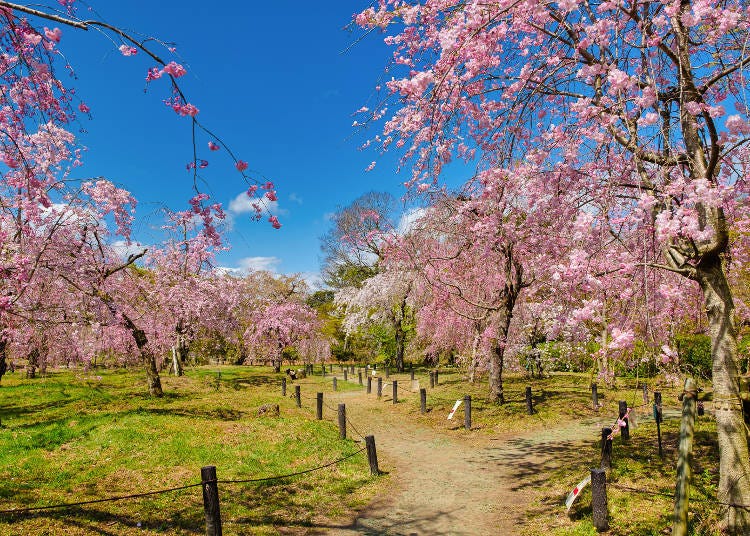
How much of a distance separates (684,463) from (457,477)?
4993 millimetres

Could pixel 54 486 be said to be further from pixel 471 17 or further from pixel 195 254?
pixel 195 254

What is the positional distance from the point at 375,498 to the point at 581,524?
3.37m

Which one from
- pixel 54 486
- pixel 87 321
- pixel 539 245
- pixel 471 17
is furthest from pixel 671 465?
pixel 87 321

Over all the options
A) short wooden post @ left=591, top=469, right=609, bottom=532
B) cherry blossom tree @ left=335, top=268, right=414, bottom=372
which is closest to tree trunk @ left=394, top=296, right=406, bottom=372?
cherry blossom tree @ left=335, top=268, right=414, bottom=372

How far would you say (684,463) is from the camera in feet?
15.1

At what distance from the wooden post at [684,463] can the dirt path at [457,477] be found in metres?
2.40

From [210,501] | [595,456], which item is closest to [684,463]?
[595,456]

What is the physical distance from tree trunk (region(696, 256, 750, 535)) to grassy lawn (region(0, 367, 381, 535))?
519 centimetres

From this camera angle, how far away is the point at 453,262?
63.4ft

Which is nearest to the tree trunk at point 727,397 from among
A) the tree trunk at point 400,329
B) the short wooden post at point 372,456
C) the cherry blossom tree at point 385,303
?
the short wooden post at point 372,456

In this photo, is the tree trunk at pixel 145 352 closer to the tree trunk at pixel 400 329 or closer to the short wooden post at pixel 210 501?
the short wooden post at pixel 210 501

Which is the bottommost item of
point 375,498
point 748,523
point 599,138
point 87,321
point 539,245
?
point 375,498

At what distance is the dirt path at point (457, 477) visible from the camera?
6691 mm

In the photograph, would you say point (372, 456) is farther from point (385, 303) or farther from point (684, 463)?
point (385, 303)
